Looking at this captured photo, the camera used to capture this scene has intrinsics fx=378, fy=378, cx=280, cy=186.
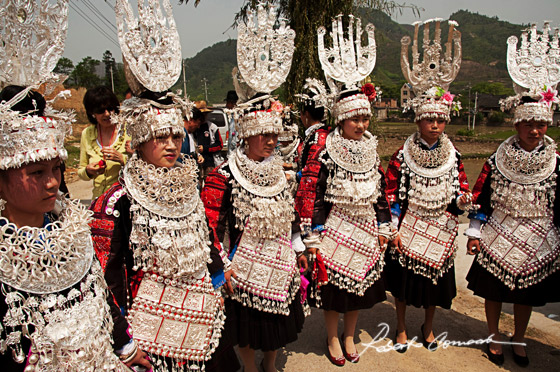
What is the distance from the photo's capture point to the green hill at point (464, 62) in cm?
7400

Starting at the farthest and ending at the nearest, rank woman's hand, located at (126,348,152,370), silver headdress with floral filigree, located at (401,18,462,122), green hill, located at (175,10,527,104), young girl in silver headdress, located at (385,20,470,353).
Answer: green hill, located at (175,10,527,104) → silver headdress with floral filigree, located at (401,18,462,122) → young girl in silver headdress, located at (385,20,470,353) → woman's hand, located at (126,348,152,370)

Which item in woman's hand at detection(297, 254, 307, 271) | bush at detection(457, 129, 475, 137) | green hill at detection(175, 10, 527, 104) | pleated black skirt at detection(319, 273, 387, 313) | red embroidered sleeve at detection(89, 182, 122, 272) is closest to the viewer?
red embroidered sleeve at detection(89, 182, 122, 272)

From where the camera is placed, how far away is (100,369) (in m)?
1.50

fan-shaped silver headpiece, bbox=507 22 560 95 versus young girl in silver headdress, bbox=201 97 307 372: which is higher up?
fan-shaped silver headpiece, bbox=507 22 560 95

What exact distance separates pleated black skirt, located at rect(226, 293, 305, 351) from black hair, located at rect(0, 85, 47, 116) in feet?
5.72

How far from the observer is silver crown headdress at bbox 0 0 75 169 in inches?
51.8

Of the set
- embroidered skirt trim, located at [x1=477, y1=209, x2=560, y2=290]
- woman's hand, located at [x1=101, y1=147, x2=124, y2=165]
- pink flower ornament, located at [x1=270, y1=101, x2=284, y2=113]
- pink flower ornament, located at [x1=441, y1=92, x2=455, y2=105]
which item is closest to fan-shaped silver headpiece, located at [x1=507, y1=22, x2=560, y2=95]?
pink flower ornament, located at [x1=441, y1=92, x2=455, y2=105]

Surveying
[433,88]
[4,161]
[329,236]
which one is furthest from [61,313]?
[433,88]

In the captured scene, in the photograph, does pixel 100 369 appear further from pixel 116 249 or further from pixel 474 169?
pixel 474 169

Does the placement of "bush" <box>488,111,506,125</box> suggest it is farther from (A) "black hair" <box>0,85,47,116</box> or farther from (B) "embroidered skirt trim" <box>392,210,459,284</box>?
(A) "black hair" <box>0,85,47,116</box>

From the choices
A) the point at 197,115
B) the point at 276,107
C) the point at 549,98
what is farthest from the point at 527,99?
the point at 197,115

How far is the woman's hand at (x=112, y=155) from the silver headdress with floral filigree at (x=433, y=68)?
8.42 ft

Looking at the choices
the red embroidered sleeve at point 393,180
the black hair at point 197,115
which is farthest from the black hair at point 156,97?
the black hair at point 197,115

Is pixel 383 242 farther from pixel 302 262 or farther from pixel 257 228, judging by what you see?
pixel 257 228
